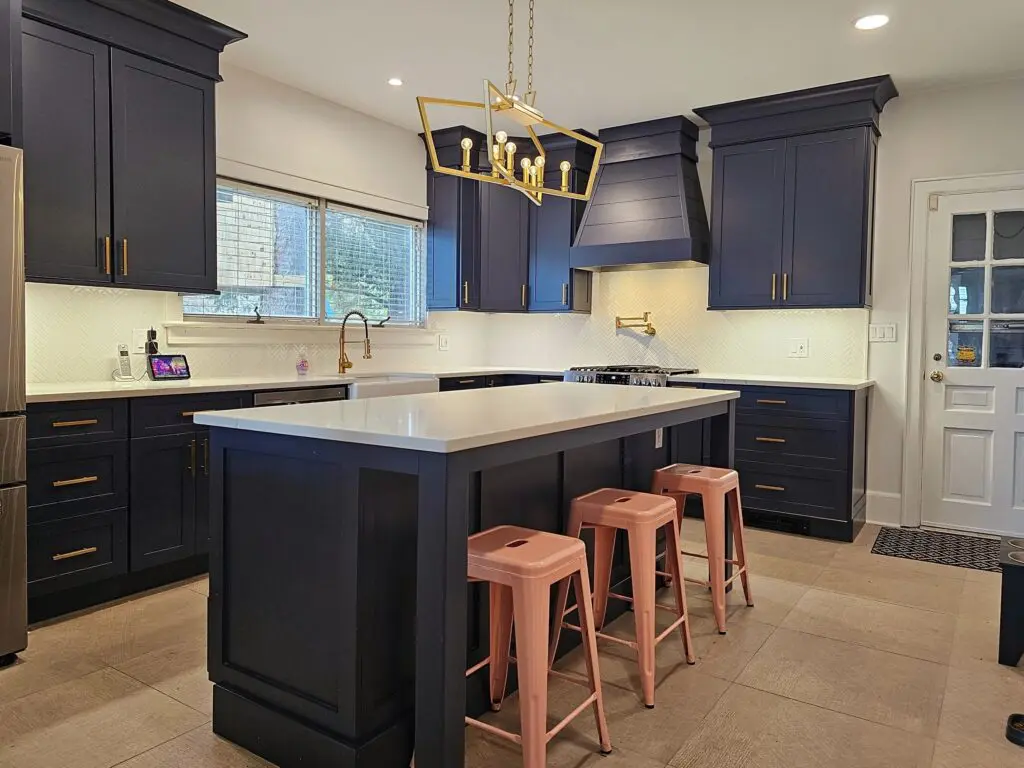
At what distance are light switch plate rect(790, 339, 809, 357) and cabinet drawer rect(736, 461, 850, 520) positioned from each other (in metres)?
0.92

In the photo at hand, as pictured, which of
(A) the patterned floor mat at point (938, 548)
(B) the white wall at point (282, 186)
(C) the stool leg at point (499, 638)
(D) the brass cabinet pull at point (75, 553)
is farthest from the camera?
(A) the patterned floor mat at point (938, 548)

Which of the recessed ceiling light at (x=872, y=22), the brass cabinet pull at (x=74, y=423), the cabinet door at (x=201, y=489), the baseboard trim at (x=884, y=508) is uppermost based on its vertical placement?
the recessed ceiling light at (x=872, y=22)

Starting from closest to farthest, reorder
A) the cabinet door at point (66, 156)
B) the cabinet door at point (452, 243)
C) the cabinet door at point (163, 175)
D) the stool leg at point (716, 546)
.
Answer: the stool leg at point (716, 546) < the cabinet door at point (66, 156) < the cabinet door at point (163, 175) < the cabinet door at point (452, 243)

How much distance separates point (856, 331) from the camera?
4.71 metres

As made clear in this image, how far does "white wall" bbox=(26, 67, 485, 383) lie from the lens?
3520mm

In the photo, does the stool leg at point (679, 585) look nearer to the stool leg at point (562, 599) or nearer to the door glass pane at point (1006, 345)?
the stool leg at point (562, 599)

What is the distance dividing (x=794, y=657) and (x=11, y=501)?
111 inches

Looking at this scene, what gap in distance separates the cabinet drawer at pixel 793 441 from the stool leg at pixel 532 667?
2981 millimetres

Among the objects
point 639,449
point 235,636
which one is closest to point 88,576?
point 235,636

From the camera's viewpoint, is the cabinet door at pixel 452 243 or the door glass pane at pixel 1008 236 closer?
the door glass pane at pixel 1008 236

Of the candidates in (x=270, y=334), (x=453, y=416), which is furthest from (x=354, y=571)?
(x=270, y=334)

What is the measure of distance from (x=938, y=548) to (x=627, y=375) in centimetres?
202

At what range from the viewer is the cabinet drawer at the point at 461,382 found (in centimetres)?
509

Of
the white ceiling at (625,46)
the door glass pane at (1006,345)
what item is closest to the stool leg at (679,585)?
the white ceiling at (625,46)
